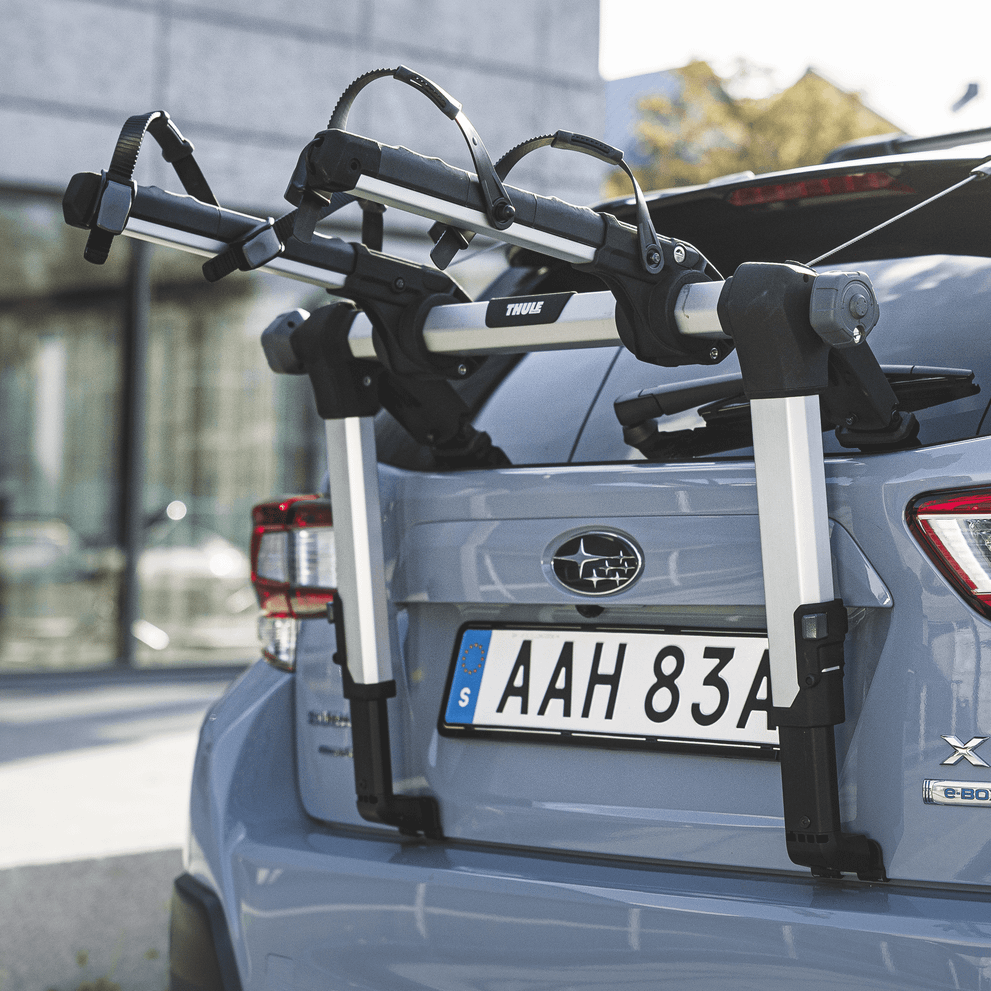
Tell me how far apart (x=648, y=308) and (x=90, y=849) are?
269 cm

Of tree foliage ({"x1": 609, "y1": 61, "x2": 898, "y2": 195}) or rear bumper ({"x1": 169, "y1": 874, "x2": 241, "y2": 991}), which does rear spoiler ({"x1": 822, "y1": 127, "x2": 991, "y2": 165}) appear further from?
tree foliage ({"x1": 609, "y1": 61, "x2": 898, "y2": 195})

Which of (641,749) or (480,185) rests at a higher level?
(480,185)

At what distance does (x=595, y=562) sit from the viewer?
6.00 feet

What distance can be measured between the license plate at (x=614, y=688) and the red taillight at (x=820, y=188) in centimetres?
83

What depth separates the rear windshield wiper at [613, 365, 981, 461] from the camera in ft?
5.54

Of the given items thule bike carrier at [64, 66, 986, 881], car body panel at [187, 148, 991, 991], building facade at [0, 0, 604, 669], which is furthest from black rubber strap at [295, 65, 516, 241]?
building facade at [0, 0, 604, 669]

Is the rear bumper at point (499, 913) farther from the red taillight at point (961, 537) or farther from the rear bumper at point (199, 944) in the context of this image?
the red taillight at point (961, 537)

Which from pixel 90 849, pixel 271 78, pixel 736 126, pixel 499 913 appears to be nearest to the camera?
pixel 499 913

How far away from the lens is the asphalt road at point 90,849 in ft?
10.8

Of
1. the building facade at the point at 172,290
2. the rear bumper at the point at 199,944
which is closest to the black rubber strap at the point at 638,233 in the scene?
the rear bumper at the point at 199,944

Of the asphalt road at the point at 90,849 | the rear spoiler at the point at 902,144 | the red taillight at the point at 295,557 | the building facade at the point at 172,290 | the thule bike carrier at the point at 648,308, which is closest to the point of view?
the thule bike carrier at the point at 648,308

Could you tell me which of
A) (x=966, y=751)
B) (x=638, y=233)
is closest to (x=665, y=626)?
(x=966, y=751)

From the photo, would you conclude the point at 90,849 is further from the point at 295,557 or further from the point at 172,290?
the point at 172,290

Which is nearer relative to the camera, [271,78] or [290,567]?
[290,567]
